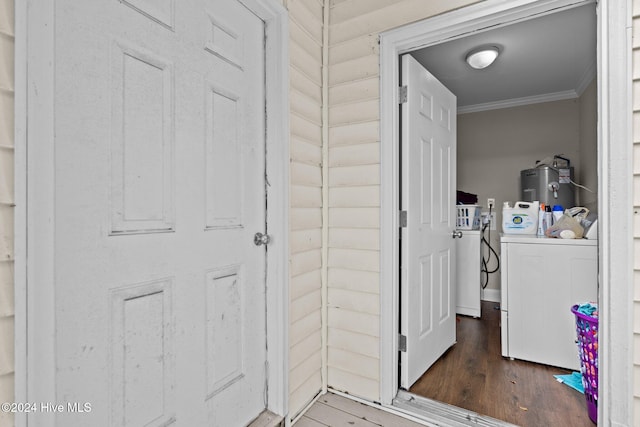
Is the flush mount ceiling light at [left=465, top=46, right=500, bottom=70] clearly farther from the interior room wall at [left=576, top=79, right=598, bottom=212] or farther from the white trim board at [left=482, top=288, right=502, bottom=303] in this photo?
the white trim board at [left=482, top=288, right=502, bottom=303]

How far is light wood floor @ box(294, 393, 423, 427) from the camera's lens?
1834mm

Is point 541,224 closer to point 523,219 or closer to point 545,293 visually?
point 523,219

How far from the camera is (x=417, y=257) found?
220 cm

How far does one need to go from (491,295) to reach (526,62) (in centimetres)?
265

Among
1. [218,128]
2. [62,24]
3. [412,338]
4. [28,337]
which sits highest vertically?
[62,24]

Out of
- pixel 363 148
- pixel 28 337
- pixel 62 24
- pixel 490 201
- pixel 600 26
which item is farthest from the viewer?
pixel 490 201

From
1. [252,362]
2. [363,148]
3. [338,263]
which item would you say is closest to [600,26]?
[363,148]

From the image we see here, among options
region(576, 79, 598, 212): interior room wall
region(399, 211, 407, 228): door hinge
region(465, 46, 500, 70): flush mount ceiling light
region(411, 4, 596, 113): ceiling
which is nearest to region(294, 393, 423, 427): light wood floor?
region(399, 211, 407, 228): door hinge

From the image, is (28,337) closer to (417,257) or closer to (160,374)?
(160,374)

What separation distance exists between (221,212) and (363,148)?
3.03ft

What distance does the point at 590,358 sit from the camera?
1871mm

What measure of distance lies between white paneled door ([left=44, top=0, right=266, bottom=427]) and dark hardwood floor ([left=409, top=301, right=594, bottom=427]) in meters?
1.21

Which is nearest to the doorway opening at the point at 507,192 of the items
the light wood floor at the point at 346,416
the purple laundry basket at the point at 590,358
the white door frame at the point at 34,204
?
the purple laundry basket at the point at 590,358

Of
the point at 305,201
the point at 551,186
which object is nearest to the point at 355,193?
the point at 305,201
